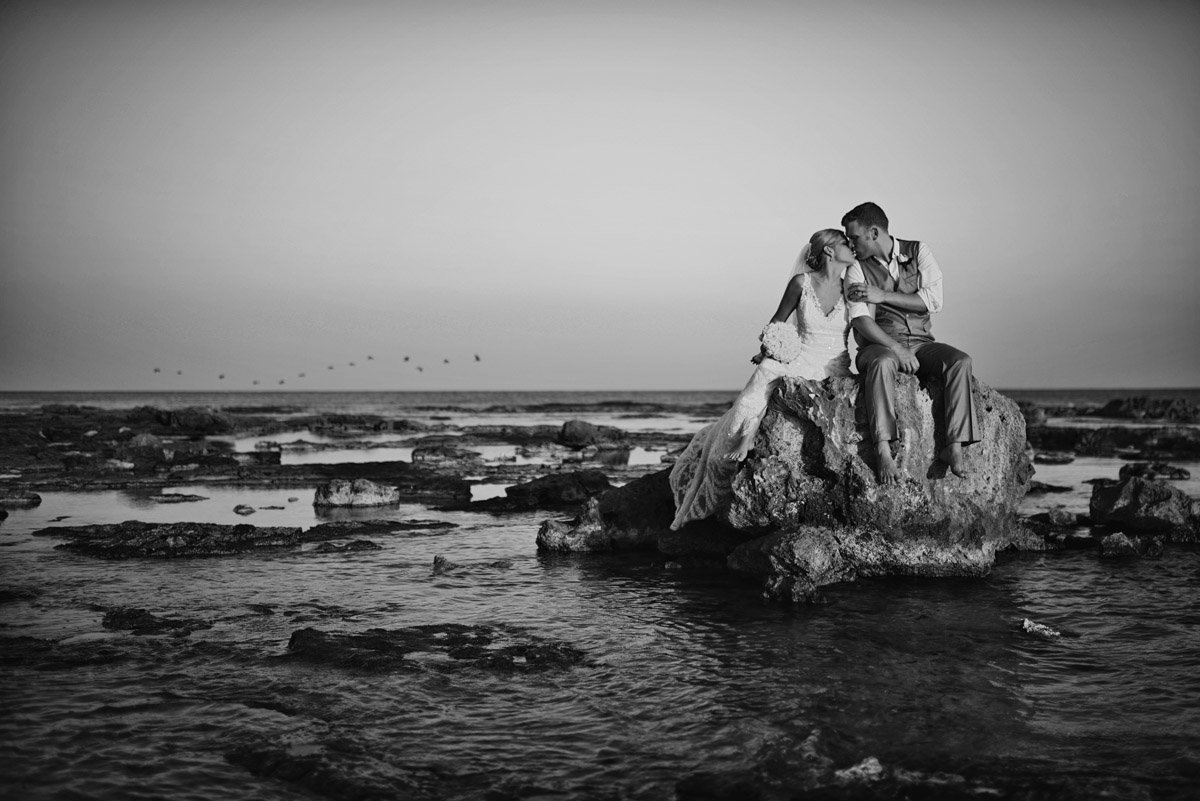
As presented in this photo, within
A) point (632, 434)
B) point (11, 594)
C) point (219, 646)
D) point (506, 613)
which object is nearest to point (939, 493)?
point (506, 613)

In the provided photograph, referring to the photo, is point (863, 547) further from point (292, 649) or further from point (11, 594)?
point (11, 594)

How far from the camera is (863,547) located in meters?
12.2

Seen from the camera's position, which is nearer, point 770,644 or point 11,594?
point 770,644

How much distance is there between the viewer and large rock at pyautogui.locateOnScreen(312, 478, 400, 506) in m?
19.7

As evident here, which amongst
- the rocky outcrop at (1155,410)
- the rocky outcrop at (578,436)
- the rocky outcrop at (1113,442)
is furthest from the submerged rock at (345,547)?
the rocky outcrop at (1155,410)

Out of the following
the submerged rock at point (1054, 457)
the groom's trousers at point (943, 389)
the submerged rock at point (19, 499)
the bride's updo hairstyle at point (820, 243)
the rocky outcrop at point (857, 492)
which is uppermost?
the bride's updo hairstyle at point (820, 243)

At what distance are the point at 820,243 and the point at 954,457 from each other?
3.49 metres

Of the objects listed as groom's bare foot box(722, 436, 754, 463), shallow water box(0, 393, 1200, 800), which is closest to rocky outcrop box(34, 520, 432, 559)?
shallow water box(0, 393, 1200, 800)

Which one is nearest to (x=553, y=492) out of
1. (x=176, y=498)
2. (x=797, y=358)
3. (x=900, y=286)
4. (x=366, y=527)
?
(x=366, y=527)

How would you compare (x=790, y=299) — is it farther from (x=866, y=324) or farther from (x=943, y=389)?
(x=943, y=389)

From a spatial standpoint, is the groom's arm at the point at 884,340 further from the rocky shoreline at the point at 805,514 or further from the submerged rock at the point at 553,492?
the submerged rock at the point at 553,492

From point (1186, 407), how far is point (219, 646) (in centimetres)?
7615

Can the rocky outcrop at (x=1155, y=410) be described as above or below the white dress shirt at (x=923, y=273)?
below

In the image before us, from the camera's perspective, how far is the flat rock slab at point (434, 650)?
324 inches
